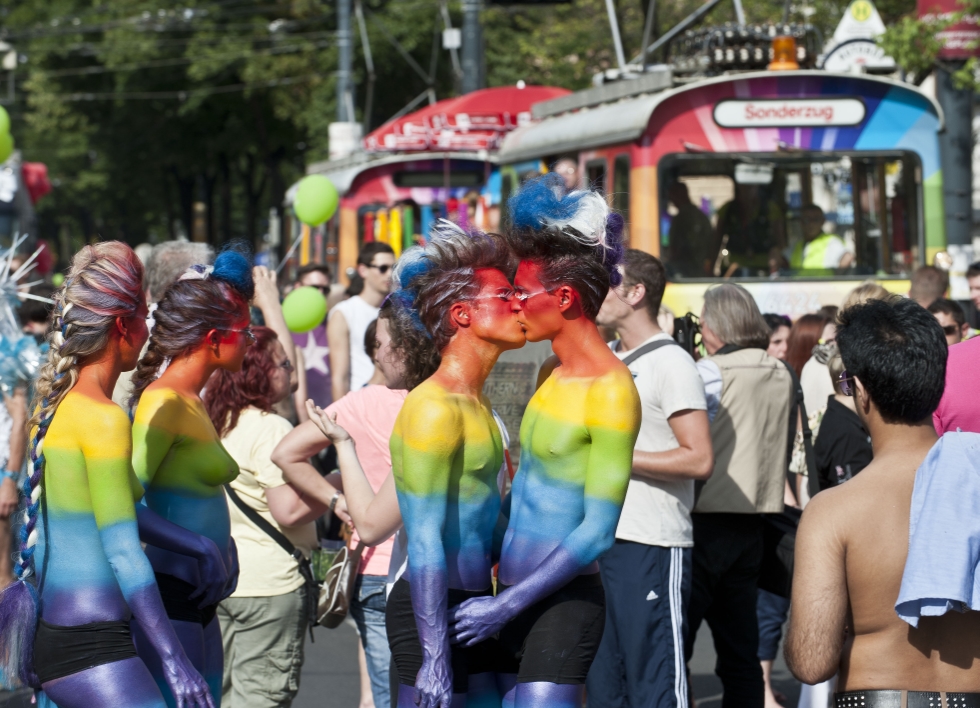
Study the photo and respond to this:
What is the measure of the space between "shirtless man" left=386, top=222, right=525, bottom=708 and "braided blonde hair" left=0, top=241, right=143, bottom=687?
0.79 metres

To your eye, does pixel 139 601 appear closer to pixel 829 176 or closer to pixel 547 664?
pixel 547 664

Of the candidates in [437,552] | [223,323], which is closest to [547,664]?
[437,552]

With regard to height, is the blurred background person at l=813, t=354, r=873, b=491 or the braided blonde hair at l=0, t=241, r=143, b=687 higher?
the braided blonde hair at l=0, t=241, r=143, b=687

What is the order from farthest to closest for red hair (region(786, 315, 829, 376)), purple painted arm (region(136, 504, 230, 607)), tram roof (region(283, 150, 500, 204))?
1. tram roof (region(283, 150, 500, 204))
2. red hair (region(786, 315, 829, 376))
3. purple painted arm (region(136, 504, 230, 607))

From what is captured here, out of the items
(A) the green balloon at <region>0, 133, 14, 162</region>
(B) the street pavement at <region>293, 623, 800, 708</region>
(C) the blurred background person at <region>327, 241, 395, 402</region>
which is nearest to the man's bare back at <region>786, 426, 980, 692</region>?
(B) the street pavement at <region>293, 623, 800, 708</region>

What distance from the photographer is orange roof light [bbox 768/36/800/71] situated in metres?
10.6

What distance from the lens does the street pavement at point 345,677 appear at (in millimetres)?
6977

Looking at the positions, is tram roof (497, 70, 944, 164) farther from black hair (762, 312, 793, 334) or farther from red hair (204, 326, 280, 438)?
red hair (204, 326, 280, 438)

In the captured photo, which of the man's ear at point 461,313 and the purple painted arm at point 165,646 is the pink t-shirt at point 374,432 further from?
the purple painted arm at point 165,646

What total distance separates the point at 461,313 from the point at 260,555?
1.81 metres

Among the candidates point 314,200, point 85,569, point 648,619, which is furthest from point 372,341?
point 314,200

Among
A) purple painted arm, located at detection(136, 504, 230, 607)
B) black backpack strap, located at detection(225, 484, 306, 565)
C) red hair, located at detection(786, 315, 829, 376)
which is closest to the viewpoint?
purple painted arm, located at detection(136, 504, 230, 607)

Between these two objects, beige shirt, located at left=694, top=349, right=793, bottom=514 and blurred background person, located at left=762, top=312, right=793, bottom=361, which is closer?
beige shirt, located at left=694, top=349, right=793, bottom=514

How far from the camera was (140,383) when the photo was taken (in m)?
4.49
